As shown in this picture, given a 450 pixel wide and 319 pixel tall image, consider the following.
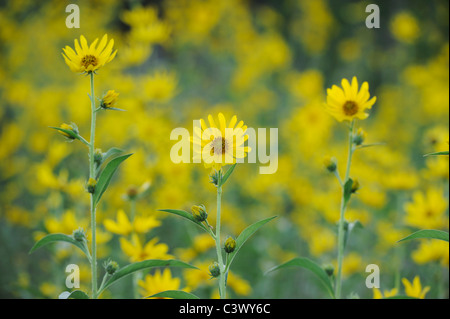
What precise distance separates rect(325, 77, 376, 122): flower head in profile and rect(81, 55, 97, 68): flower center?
56cm

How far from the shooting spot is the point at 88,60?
0.94m

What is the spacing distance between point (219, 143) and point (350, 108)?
36 centimetres

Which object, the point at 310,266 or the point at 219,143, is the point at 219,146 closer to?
the point at 219,143

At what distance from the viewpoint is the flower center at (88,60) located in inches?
37.1

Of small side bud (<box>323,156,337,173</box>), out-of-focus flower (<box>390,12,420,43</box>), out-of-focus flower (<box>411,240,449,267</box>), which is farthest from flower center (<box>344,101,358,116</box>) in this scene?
out-of-focus flower (<box>390,12,420,43</box>)

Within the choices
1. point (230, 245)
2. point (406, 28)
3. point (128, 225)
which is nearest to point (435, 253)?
point (230, 245)

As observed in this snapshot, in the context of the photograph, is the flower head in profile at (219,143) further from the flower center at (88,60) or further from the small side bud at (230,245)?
the flower center at (88,60)

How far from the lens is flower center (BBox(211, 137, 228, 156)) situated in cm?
89

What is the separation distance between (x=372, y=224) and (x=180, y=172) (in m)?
1.10

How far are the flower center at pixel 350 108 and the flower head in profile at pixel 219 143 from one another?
0.99ft

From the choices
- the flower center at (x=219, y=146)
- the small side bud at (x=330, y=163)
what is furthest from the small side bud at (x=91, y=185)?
the small side bud at (x=330, y=163)

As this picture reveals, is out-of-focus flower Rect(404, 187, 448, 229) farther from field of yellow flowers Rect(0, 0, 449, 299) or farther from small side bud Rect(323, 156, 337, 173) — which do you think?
small side bud Rect(323, 156, 337, 173)

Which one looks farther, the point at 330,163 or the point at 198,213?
the point at 330,163
